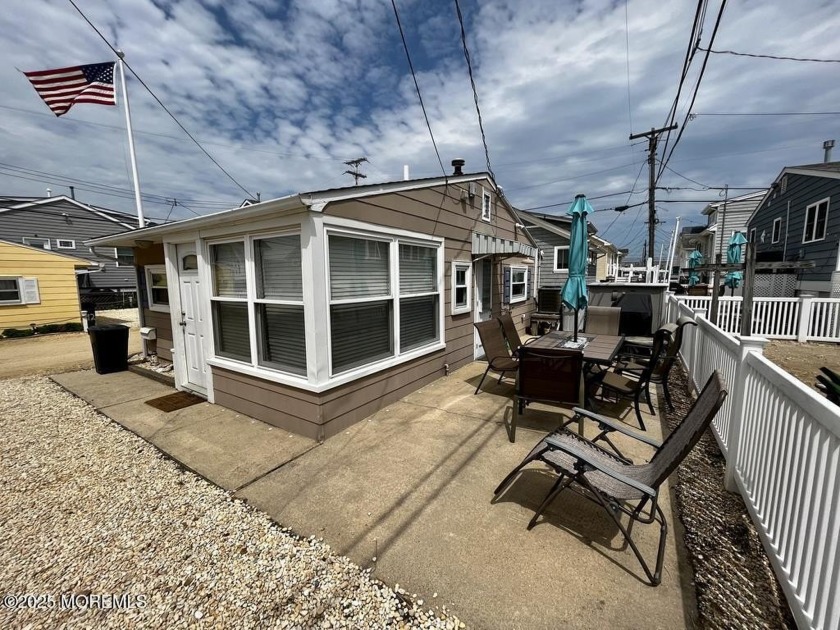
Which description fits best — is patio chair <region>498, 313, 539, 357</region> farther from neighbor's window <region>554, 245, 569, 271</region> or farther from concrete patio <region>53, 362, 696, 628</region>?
neighbor's window <region>554, 245, 569, 271</region>

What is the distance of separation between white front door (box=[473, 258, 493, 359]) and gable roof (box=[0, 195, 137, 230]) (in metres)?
15.8

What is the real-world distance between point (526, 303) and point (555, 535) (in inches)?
352

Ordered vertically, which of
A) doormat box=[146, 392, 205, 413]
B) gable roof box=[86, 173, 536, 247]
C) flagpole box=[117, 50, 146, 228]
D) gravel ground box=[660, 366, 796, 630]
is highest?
flagpole box=[117, 50, 146, 228]

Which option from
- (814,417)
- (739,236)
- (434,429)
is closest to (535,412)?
(434,429)

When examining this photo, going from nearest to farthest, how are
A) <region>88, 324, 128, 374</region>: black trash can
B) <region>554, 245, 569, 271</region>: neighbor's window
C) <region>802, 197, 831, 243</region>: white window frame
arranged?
1. <region>88, 324, 128, 374</region>: black trash can
2. <region>802, 197, 831, 243</region>: white window frame
3. <region>554, 245, 569, 271</region>: neighbor's window

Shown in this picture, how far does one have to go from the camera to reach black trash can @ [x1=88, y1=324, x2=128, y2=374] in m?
6.41

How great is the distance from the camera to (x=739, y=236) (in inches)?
492

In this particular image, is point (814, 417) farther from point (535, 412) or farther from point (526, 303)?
point (526, 303)

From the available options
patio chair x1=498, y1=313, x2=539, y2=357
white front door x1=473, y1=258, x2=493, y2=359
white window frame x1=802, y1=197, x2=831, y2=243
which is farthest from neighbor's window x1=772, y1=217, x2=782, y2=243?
patio chair x1=498, y1=313, x2=539, y2=357

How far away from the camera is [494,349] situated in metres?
5.31

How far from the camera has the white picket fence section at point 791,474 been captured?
1445 millimetres

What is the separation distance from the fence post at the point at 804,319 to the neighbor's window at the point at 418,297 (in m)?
8.95

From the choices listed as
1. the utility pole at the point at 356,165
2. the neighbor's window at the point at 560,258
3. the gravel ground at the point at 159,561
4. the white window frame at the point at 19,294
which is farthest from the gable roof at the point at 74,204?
the neighbor's window at the point at 560,258

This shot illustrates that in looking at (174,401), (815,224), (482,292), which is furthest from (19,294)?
(815,224)
